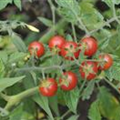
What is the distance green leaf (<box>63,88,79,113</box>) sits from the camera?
1.53m

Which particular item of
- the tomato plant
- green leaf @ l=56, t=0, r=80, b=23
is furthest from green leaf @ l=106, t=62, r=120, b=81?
green leaf @ l=56, t=0, r=80, b=23

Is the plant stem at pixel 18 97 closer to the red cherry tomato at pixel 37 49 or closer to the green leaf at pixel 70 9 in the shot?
the red cherry tomato at pixel 37 49

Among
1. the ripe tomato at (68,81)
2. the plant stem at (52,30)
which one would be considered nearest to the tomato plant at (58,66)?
the ripe tomato at (68,81)

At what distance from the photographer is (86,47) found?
1417 millimetres

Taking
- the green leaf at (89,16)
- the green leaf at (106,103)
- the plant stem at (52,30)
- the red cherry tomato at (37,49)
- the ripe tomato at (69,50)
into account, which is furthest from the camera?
the plant stem at (52,30)

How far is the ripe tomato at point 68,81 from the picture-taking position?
4.72ft

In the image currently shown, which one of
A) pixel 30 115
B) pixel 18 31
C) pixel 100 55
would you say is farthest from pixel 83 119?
pixel 100 55

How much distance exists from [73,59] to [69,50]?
0.30 ft

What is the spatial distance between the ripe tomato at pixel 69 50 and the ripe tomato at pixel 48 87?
0.12 m

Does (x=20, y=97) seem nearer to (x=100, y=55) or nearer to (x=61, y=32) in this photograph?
(x=100, y=55)

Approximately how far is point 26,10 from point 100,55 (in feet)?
4.17

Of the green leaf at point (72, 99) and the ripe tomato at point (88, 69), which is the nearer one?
the ripe tomato at point (88, 69)

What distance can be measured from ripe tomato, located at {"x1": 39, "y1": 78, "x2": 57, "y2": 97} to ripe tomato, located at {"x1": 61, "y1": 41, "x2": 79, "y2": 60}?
12 centimetres

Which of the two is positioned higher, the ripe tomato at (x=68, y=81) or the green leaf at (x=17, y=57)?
the green leaf at (x=17, y=57)
